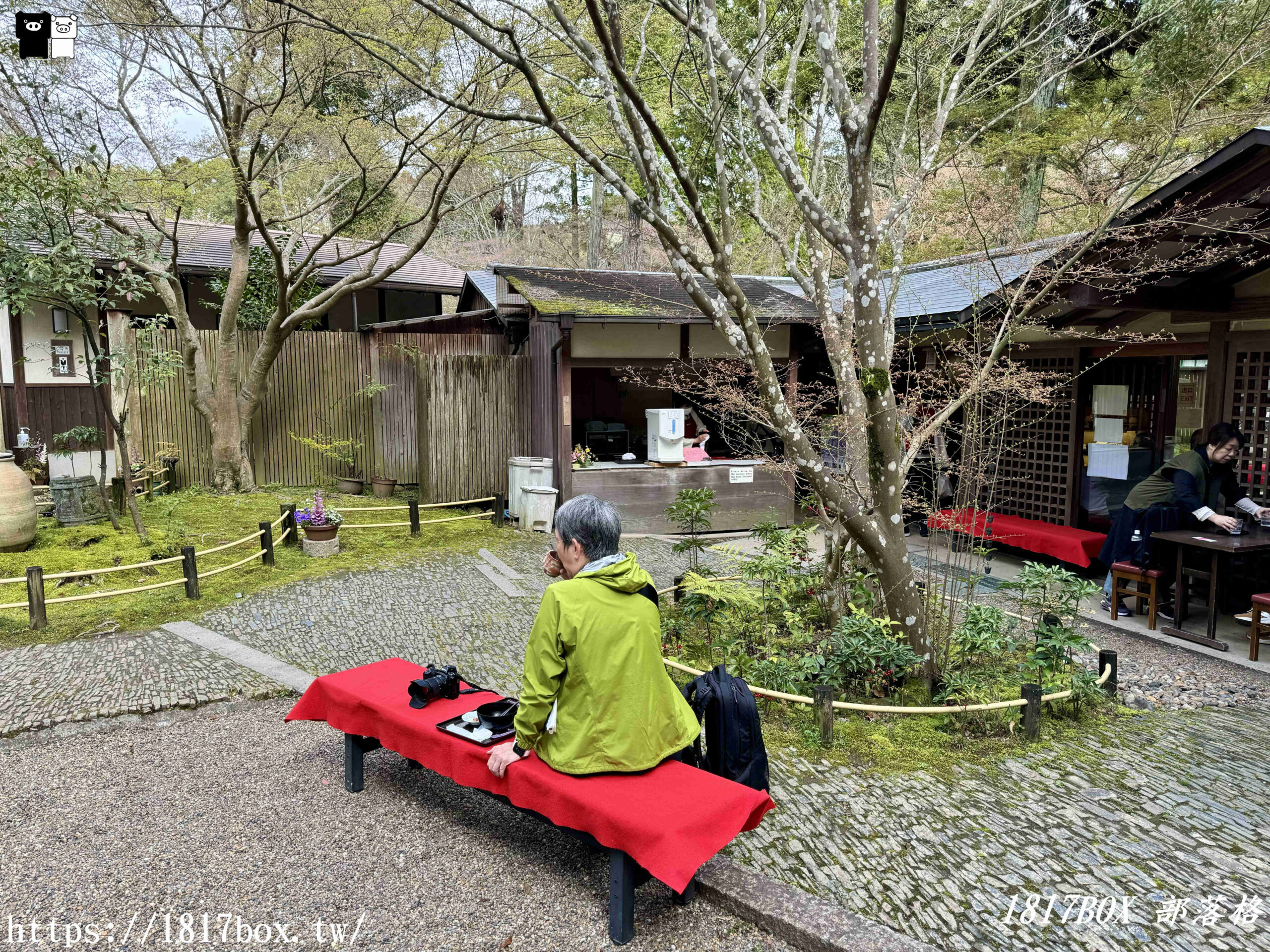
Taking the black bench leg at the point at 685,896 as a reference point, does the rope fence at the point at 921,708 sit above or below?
above

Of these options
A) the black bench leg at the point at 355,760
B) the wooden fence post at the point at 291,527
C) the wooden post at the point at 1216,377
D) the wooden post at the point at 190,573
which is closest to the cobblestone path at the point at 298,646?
the wooden post at the point at 190,573

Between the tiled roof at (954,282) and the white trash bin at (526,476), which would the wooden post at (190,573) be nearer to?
the white trash bin at (526,476)

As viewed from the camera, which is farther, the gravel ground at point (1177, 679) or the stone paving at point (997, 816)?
the gravel ground at point (1177, 679)

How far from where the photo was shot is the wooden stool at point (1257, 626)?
584cm

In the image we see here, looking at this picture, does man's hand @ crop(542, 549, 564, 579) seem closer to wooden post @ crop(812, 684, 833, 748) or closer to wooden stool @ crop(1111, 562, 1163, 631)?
wooden post @ crop(812, 684, 833, 748)

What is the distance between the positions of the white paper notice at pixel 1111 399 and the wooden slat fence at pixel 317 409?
24.3ft

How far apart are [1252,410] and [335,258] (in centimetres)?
1513

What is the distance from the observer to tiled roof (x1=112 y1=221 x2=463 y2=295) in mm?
14508

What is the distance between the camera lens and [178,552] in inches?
320

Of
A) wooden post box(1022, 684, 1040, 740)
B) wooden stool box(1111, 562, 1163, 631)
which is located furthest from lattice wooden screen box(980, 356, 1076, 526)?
wooden post box(1022, 684, 1040, 740)

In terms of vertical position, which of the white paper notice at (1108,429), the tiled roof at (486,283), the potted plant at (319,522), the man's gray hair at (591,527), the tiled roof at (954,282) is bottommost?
the potted plant at (319,522)

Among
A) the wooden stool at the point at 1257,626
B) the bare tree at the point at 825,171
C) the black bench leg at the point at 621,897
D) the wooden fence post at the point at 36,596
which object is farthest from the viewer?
the wooden fence post at the point at 36,596

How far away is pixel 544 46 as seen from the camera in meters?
9.73

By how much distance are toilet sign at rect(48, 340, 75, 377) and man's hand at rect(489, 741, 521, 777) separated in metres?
13.4
